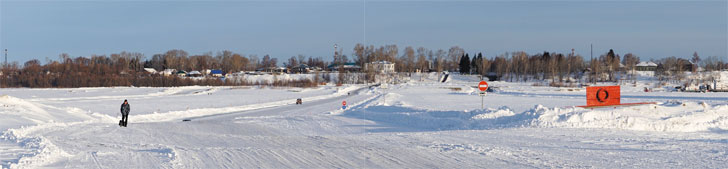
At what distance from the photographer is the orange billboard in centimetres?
2494

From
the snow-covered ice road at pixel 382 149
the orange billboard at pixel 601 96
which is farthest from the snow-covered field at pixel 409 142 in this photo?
the orange billboard at pixel 601 96

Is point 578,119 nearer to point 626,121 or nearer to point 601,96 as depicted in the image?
point 626,121

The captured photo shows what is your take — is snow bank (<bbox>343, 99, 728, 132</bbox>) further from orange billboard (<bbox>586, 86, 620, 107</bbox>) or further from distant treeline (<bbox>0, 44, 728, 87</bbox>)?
distant treeline (<bbox>0, 44, 728, 87</bbox>)

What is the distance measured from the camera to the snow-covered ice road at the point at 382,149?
11.4 metres

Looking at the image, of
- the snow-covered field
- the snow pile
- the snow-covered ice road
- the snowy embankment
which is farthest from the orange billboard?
the snow-covered ice road

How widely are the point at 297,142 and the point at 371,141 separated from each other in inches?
76.8

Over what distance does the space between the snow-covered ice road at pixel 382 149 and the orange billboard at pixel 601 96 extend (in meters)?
8.27

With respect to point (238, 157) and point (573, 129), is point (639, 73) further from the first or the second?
point (238, 157)

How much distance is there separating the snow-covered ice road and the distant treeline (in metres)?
78.1

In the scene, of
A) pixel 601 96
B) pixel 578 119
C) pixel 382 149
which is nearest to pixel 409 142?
pixel 382 149

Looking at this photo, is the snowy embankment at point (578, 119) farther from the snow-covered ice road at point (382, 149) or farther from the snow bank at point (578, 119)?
Result: the snow-covered ice road at point (382, 149)

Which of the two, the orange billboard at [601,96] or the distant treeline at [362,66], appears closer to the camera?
the orange billboard at [601,96]

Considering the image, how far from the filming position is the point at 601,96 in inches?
989

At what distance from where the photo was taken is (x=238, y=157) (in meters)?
12.6
